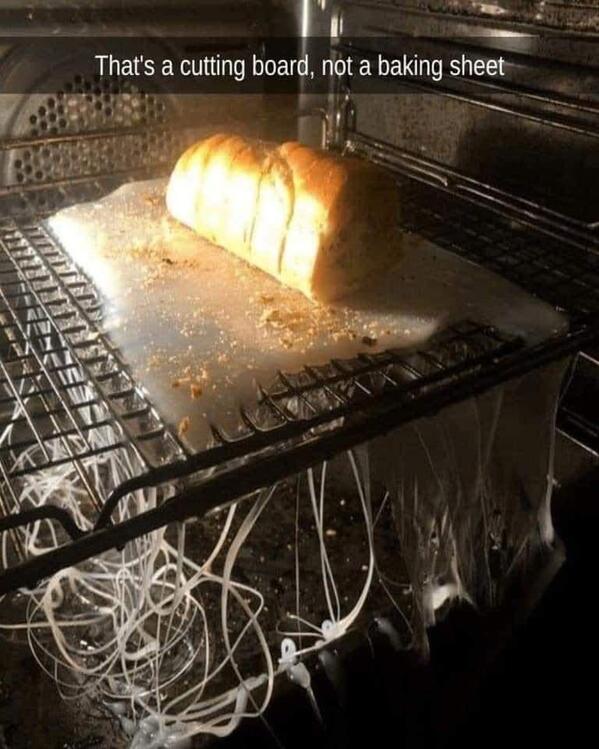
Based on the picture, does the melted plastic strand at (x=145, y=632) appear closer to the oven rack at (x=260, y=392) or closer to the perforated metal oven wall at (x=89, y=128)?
the oven rack at (x=260, y=392)

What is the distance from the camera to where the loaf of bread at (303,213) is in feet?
3.48

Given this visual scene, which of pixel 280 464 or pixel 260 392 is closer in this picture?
pixel 280 464

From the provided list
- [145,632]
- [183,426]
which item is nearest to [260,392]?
[183,426]

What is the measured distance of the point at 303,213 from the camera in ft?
3.55

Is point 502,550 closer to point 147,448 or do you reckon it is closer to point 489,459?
point 489,459

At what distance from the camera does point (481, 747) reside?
4.25 feet

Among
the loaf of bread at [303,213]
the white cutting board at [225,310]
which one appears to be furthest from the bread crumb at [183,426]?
the loaf of bread at [303,213]

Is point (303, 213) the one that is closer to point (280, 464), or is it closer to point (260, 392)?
point (260, 392)

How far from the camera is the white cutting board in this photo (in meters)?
0.88

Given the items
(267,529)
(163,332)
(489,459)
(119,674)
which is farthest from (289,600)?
(163,332)

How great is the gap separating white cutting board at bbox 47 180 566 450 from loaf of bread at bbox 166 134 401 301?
0.11 ft

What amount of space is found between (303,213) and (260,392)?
35cm

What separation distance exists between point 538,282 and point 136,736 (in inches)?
34.0

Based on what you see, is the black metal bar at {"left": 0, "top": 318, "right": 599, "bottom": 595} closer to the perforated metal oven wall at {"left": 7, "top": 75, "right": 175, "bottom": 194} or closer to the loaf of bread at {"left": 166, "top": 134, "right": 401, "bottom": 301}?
the loaf of bread at {"left": 166, "top": 134, "right": 401, "bottom": 301}
